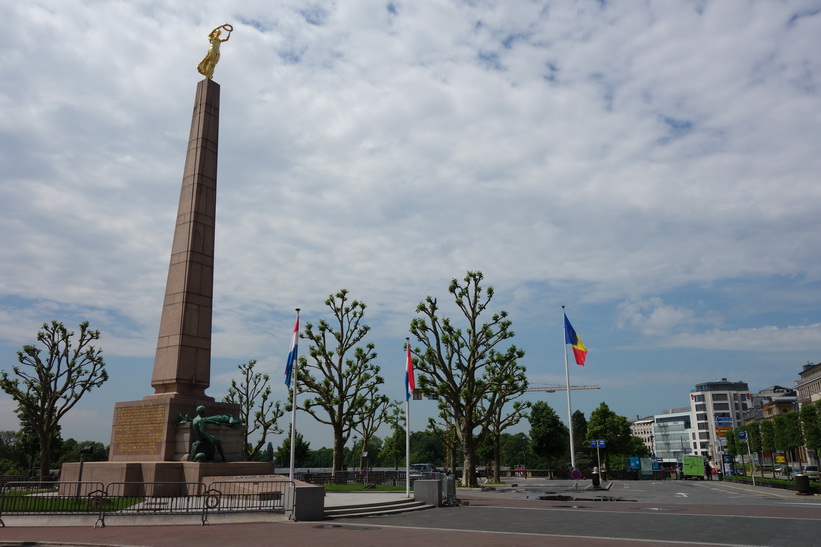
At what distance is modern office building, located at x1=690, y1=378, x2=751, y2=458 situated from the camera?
147000mm

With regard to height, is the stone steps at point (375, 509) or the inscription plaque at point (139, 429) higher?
the inscription plaque at point (139, 429)

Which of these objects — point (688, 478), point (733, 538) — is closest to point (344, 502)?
point (733, 538)

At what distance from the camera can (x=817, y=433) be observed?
42.7 metres

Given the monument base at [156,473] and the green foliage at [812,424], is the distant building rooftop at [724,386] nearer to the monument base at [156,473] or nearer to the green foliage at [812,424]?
the green foliage at [812,424]

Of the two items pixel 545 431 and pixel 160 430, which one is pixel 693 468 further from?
pixel 160 430

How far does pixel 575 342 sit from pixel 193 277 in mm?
23578

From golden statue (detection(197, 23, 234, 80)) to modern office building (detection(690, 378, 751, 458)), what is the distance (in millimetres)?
153431

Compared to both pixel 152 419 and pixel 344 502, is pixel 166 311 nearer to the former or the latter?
pixel 152 419

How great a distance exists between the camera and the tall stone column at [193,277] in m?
23.9

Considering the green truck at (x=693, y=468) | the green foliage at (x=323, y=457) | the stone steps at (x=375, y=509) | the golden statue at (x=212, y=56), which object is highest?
the golden statue at (x=212, y=56)

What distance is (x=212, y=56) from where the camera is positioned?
2856 cm

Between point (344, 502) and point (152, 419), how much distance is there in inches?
328

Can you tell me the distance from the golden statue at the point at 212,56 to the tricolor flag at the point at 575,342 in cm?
2573

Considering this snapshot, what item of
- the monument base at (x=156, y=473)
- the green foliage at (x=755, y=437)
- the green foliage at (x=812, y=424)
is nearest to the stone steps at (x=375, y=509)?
the monument base at (x=156, y=473)
